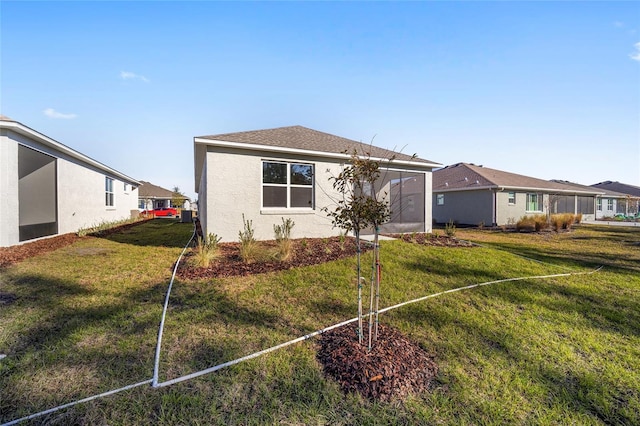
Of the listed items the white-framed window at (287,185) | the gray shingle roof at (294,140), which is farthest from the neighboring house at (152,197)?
the white-framed window at (287,185)

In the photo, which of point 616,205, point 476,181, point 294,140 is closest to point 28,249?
point 294,140

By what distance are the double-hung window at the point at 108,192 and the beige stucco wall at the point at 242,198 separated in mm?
12058

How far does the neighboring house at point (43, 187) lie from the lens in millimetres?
7871

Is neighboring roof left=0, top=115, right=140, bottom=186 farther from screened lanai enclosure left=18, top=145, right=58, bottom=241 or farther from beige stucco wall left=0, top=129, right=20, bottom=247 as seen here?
screened lanai enclosure left=18, top=145, right=58, bottom=241

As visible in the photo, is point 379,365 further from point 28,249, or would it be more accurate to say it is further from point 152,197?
point 152,197

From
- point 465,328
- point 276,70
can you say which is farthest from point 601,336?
point 276,70

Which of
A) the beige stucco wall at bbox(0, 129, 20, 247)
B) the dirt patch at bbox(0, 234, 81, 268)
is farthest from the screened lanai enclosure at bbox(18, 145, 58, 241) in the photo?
the beige stucco wall at bbox(0, 129, 20, 247)

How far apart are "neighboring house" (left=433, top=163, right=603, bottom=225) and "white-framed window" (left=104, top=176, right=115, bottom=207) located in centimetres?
2280

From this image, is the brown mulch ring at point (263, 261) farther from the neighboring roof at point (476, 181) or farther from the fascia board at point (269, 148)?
the neighboring roof at point (476, 181)

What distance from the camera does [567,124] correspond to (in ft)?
33.2

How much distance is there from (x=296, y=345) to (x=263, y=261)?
3.48 m

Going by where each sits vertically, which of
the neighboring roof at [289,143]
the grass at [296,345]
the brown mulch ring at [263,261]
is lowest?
the grass at [296,345]

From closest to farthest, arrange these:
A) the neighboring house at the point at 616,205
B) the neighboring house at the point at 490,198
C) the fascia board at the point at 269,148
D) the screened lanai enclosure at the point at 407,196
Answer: the fascia board at the point at 269,148, the screened lanai enclosure at the point at 407,196, the neighboring house at the point at 490,198, the neighboring house at the point at 616,205

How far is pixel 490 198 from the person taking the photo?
59.7 ft
